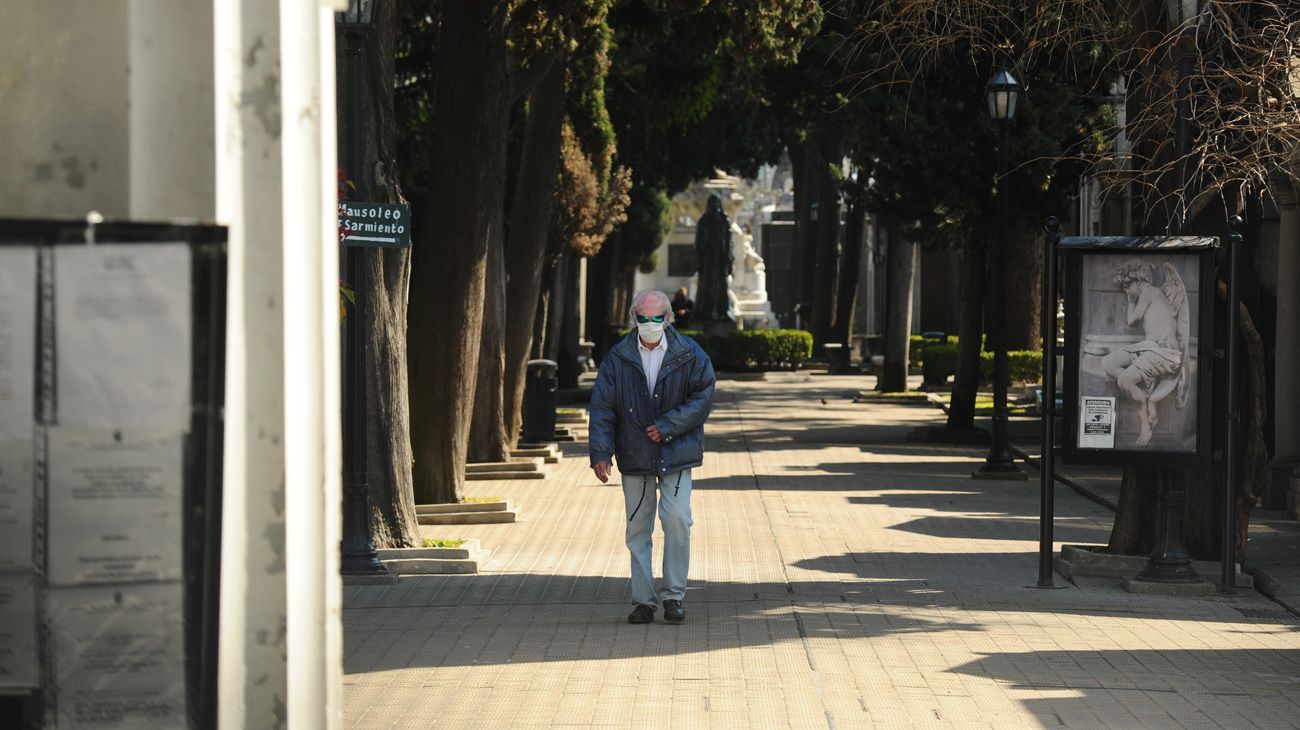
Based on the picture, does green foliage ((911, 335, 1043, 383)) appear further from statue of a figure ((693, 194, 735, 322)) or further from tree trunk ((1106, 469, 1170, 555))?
tree trunk ((1106, 469, 1170, 555))

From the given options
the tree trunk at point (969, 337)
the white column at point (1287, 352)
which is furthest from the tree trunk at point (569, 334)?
the white column at point (1287, 352)

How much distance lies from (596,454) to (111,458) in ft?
22.2

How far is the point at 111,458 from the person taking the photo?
129 inches

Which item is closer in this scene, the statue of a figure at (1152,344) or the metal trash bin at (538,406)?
the statue of a figure at (1152,344)

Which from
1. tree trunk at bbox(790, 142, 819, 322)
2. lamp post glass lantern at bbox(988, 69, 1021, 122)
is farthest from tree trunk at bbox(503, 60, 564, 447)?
tree trunk at bbox(790, 142, 819, 322)

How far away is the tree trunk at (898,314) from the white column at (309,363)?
106 feet

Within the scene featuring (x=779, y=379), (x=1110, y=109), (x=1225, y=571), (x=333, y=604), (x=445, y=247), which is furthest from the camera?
(x=779, y=379)

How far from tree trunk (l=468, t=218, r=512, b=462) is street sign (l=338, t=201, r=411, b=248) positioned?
637 cm

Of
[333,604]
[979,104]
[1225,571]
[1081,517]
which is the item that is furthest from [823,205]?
[333,604]

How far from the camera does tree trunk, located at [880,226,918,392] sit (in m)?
36.1

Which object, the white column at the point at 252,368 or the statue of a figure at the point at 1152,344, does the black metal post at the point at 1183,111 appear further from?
the white column at the point at 252,368

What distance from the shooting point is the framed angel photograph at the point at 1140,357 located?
1155 cm

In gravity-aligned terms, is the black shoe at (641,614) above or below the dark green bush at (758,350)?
below

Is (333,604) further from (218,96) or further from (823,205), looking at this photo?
(823,205)
